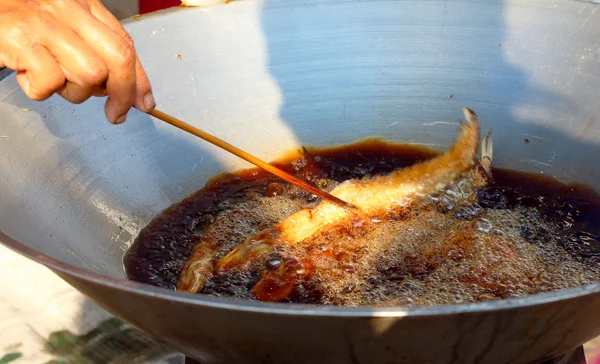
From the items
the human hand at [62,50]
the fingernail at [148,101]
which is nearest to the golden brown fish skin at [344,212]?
the fingernail at [148,101]

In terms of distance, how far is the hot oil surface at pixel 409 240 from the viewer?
1469 mm

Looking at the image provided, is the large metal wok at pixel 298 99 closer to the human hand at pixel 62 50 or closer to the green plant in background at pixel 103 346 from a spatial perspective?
the green plant in background at pixel 103 346

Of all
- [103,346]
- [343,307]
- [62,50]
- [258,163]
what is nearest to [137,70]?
[62,50]

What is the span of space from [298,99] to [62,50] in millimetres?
1022

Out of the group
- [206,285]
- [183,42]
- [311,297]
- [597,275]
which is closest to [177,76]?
[183,42]

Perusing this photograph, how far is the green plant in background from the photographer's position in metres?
1.59

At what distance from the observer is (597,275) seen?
4.96 ft

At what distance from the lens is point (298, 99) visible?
1.99m

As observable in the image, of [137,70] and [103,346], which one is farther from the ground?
[137,70]

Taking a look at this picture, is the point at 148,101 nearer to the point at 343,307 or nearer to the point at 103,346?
the point at 343,307

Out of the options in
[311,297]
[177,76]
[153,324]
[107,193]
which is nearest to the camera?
[153,324]

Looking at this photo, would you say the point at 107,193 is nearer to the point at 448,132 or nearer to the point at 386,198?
the point at 386,198

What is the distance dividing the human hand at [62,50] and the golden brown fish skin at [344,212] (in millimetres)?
565

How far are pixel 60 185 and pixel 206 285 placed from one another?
43cm
